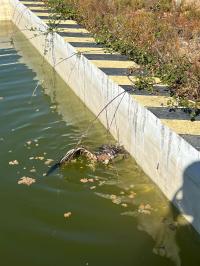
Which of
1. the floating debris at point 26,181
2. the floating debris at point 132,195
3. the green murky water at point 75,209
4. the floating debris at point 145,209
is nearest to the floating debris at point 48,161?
the green murky water at point 75,209

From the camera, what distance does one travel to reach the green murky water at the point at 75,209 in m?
6.08

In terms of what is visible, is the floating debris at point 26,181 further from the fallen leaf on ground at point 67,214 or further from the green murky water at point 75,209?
the fallen leaf on ground at point 67,214

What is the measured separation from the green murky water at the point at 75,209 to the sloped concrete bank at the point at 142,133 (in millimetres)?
237

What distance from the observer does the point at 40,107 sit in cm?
1067

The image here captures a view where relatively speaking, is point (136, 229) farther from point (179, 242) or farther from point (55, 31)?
point (55, 31)

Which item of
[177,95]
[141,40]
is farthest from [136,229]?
[141,40]

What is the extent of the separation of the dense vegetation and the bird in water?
1.34m

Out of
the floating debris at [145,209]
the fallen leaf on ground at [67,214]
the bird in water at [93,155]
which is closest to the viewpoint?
the fallen leaf on ground at [67,214]

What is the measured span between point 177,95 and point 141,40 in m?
3.31

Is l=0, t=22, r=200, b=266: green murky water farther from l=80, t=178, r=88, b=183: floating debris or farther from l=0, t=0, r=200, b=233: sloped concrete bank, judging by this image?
l=0, t=0, r=200, b=233: sloped concrete bank

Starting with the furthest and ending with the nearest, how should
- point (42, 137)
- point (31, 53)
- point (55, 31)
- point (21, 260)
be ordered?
point (31, 53) → point (55, 31) → point (42, 137) → point (21, 260)

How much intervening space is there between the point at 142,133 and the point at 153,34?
169 inches

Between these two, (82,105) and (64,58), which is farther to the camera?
(64,58)

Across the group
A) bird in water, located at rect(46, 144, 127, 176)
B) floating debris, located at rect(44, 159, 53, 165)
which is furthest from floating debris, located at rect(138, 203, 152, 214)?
floating debris, located at rect(44, 159, 53, 165)
